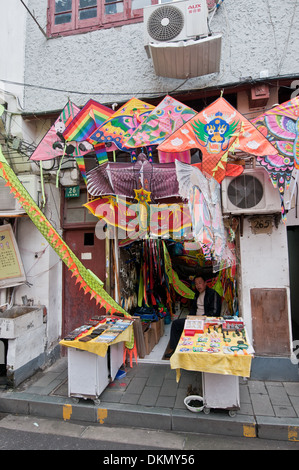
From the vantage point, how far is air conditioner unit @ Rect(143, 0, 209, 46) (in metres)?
5.39

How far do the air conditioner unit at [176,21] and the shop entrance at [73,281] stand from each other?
13.2 ft

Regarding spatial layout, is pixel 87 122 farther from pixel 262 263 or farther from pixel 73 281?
pixel 262 263

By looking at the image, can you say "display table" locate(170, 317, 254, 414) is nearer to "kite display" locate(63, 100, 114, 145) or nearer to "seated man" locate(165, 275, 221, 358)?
"seated man" locate(165, 275, 221, 358)

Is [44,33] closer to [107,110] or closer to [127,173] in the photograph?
[107,110]

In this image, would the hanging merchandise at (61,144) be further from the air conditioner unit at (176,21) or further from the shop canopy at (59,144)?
the air conditioner unit at (176,21)

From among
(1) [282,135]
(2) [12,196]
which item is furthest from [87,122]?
(1) [282,135]

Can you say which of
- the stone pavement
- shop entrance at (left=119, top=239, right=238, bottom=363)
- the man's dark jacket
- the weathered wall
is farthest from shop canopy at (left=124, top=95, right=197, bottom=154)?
the stone pavement

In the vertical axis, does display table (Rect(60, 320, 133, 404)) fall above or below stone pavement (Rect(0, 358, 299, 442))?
above

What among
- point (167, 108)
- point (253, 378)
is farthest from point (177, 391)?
point (167, 108)

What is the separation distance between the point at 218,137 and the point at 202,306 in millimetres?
3252

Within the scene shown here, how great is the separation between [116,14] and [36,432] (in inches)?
317

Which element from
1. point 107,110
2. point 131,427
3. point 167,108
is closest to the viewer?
point 131,427

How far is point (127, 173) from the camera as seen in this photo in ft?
17.0

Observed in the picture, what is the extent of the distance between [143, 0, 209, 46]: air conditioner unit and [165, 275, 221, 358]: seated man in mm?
4553
